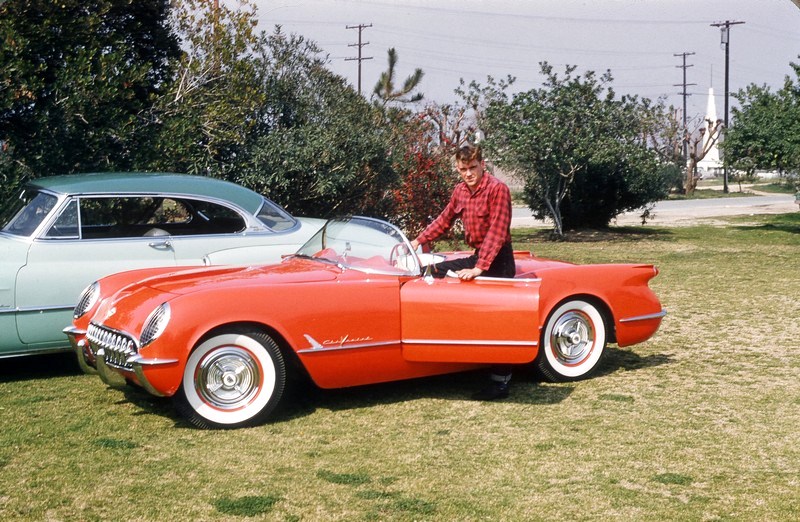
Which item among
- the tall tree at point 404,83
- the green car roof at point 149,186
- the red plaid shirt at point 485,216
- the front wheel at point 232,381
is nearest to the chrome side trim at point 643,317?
the red plaid shirt at point 485,216

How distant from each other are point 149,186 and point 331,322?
9.19 feet

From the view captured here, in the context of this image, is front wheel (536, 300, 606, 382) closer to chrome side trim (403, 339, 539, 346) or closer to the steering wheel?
chrome side trim (403, 339, 539, 346)

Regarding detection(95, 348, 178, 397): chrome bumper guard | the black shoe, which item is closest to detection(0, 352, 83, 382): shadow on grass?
detection(95, 348, 178, 397): chrome bumper guard

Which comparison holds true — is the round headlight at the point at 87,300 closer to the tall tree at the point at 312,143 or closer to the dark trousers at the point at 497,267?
the dark trousers at the point at 497,267

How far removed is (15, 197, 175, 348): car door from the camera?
7211 mm

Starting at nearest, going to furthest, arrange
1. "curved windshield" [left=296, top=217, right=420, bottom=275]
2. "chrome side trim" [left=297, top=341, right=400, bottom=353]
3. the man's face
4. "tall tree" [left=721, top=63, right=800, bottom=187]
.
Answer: "chrome side trim" [left=297, top=341, right=400, bottom=353] → "curved windshield" [left=296, top=217, right=420, bottom=275] → the man's face → "tall tree" [left=721, top=63, right=800, bottom=187]

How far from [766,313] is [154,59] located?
11861 millimetres

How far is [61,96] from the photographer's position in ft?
→ 39.5

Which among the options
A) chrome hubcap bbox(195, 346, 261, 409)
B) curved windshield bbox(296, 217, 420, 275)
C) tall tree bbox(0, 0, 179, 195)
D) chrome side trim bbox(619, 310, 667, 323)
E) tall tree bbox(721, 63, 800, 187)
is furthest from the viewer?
tall tree bbox(721, 63, 800, 187)

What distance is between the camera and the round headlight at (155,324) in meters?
5.73

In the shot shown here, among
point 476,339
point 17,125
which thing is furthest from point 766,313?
point 17,125

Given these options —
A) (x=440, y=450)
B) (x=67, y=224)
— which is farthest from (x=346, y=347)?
(x=67, y=224)

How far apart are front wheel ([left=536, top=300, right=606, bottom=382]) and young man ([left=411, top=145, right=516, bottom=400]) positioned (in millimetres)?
502

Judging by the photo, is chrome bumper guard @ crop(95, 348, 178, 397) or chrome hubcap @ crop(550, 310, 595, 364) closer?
chrome bumper guard @ crop(95, 348, 178, 397)
